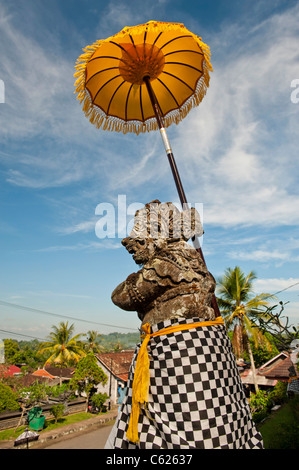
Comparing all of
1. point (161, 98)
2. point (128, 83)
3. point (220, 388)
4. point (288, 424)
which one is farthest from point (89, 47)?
point (288, 424)

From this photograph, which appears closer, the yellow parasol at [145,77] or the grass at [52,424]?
the yellow parasol at [145,77]

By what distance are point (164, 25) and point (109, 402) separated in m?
25.2

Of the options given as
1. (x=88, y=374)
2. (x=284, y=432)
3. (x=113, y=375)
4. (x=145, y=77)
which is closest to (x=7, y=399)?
(x=88, y=374)

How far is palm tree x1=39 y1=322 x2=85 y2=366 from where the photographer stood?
2783cm

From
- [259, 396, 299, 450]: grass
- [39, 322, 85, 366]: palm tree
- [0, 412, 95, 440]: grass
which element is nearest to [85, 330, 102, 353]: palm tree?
[39, 322, 85, 366]: palm tree

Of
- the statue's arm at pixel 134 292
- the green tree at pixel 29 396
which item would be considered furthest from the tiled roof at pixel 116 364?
the statue's arm at pixel 134 292

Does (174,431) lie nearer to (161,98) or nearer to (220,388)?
(220,388)

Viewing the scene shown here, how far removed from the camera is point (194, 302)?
1955mm

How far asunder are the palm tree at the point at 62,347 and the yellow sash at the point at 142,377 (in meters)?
29.3

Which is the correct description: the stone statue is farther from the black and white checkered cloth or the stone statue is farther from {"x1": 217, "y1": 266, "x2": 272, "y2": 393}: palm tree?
{"x1": 217, "y1": 266, "x2": 272, "y2": 393}: palm tree

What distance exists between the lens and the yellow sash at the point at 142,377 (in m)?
1.64

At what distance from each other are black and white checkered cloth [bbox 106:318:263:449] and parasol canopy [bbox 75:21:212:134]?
248cm

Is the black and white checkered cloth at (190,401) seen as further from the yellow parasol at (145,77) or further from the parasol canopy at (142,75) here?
the parasol canopy at (142,75)
